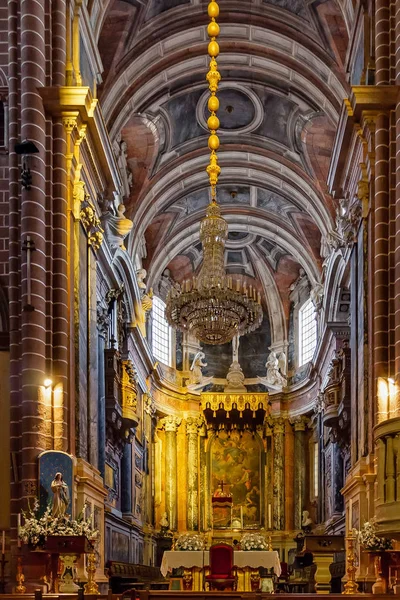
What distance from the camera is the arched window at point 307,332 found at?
108ft

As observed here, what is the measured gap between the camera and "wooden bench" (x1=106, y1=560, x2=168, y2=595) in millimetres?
19564

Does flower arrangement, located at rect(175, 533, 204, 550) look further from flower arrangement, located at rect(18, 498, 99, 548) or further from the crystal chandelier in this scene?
flower arrangement, located at rect(18, 498, 99, 548)

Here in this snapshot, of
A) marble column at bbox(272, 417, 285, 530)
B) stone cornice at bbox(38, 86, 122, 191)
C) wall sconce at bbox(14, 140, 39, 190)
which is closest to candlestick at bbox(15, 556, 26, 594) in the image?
wall sconce at bbox(14, 140, 39, 190)

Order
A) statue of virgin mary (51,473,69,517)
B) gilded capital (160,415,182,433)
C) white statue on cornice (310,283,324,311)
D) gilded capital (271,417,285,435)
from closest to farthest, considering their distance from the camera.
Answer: statue of virgin mary (51,473,69,517)
white statue on cornice (310,283,324,311)
gilded capital (160,415,182,433)
gilded capital (271,417,285,435)

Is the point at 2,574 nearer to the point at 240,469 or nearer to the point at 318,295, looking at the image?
the point at 318,295

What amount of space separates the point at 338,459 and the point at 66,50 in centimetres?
1314

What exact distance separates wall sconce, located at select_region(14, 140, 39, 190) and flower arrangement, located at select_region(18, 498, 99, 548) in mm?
4329

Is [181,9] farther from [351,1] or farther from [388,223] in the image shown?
[388,223]

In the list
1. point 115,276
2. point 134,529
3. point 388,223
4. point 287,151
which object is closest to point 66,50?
point 388,223

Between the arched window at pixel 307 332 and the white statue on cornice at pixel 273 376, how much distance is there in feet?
2.58

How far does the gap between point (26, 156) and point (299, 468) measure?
19945mm

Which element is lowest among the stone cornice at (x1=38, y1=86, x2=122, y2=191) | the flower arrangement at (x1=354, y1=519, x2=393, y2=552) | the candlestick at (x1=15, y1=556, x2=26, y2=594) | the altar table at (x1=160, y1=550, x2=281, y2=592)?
the altar table at (x1=160, y1=550, x2=281, y2=592)

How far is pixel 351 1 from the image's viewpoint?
19500mm

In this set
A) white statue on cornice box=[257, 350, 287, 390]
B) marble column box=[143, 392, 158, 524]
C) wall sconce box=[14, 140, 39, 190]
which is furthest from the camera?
white statue on cornice box=[257, 350, 287, 390]
